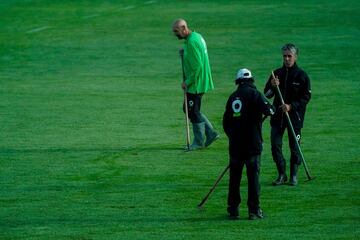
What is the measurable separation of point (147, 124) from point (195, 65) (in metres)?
3.07

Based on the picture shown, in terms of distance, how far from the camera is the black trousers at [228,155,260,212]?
16.6m

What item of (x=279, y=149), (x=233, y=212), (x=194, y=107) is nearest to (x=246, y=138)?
(x=233, y=212)

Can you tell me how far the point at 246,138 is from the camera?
16734 mm

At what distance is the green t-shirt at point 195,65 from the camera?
22156 mm

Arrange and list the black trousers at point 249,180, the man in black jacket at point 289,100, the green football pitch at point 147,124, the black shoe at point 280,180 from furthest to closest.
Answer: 1. the black shoe at point 280,180
2. the man in black jacket at point 289,100
3. the green football pitch at point 147,124
4. the black trousers at point 249,180

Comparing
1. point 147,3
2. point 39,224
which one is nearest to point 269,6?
point 147,3

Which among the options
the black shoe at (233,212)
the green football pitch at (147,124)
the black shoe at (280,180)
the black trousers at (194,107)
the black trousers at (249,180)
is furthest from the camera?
the black trousers at (194,107)

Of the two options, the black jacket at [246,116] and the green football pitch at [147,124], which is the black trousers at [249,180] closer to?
the black jacket at [246,116]

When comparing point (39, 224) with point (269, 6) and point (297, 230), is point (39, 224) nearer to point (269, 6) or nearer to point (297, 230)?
point (297, 230)

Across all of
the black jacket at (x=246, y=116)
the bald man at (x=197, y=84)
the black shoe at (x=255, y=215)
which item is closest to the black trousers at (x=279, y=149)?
the black jacket at (x=246, y=116)

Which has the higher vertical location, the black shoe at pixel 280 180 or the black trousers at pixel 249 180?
the black trousers at pixel 249 180

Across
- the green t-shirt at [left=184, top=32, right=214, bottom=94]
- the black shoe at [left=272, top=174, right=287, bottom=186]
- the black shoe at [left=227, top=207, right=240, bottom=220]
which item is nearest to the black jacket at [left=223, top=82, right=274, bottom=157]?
the black shoe at [left=227, top=207, right=240, bottom=220]

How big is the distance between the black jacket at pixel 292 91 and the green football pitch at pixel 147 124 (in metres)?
1.06

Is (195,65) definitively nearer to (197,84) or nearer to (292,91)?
(197,84)
